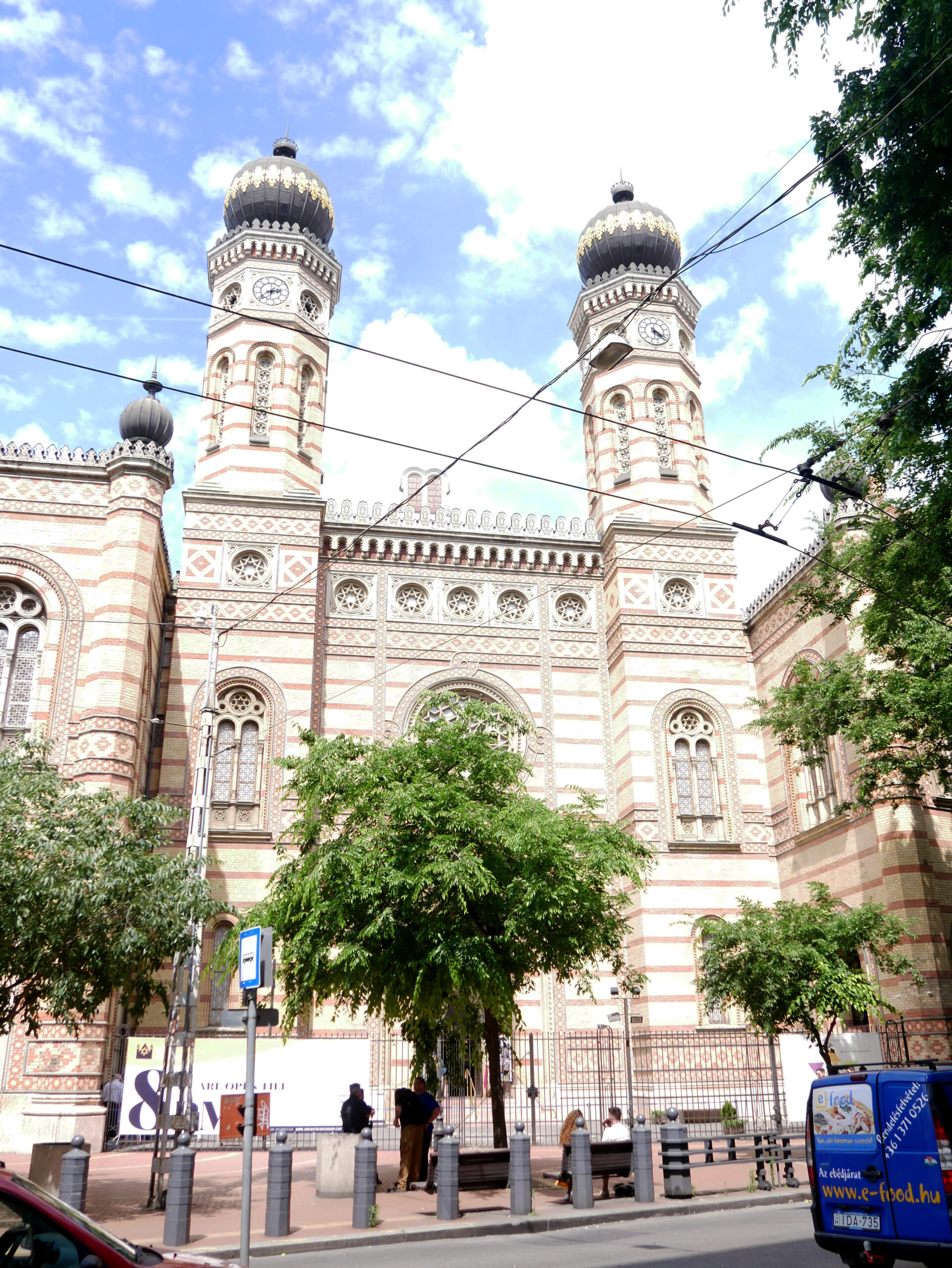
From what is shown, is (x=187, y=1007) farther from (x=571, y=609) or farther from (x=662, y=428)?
(x=662, y=428)

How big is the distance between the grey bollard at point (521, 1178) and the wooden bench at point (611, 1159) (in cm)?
130

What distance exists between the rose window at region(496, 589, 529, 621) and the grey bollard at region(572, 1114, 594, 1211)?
15152mm

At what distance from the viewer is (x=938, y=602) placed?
44.7 ft

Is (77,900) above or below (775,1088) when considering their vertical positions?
above

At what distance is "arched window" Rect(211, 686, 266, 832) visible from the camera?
21.8 metres

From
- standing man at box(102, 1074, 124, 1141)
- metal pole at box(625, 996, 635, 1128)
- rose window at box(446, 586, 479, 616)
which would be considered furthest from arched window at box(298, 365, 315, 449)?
metal pole at box(625, 996, 635, 1128)

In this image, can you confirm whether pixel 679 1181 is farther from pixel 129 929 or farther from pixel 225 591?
pixel 225 591

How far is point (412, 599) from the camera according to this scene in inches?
993

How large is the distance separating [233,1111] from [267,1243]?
93.8 inches

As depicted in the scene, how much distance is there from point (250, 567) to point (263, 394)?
482 centimetres

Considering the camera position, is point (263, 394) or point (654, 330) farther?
point (654, 330)

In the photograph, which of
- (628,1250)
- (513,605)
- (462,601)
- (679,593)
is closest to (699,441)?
(679,593)

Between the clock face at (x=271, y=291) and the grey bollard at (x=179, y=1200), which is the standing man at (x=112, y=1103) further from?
the clock face at (x=271, y=291)

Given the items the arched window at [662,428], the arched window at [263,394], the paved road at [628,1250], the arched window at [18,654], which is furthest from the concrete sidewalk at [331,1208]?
the arched window at [662,428]
